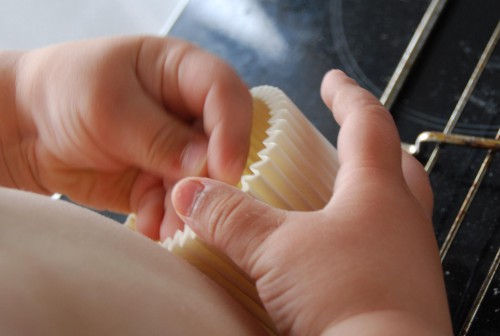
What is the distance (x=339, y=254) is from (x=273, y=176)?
7cm

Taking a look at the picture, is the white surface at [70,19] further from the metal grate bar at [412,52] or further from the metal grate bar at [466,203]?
the metal grate bar at [466,203]

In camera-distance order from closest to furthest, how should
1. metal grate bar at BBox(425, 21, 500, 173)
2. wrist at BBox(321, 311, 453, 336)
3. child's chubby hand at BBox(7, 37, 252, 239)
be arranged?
wrist at BBox(321, 311, 453, 336), child's chubby hand at BBox(7, 37, 252, 239), metal grate bar at BBox(425, 21, 500, 173)

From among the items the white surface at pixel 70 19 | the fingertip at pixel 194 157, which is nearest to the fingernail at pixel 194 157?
the fingertip at pixel 194 157

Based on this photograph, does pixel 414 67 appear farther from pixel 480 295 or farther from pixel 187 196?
pixel 187 196

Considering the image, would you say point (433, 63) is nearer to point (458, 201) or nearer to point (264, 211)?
point (458, 201)

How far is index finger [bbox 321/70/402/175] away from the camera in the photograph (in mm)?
362

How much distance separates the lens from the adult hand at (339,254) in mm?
304

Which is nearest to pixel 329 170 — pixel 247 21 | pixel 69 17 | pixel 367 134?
pixel 367 134

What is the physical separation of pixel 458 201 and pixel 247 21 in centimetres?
30

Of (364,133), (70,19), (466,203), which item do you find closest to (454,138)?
(466,203)

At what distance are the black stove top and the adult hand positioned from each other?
163 millimetres

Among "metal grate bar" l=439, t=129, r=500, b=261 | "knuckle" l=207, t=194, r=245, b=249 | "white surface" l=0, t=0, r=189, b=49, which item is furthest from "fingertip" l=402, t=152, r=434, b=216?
"white surface" l=0, t=0, r=189, b=49

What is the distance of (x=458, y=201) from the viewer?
1.75ft

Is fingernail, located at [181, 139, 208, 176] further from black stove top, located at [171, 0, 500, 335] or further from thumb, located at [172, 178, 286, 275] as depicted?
black stove top, located at [171, 0, 500, 335]
